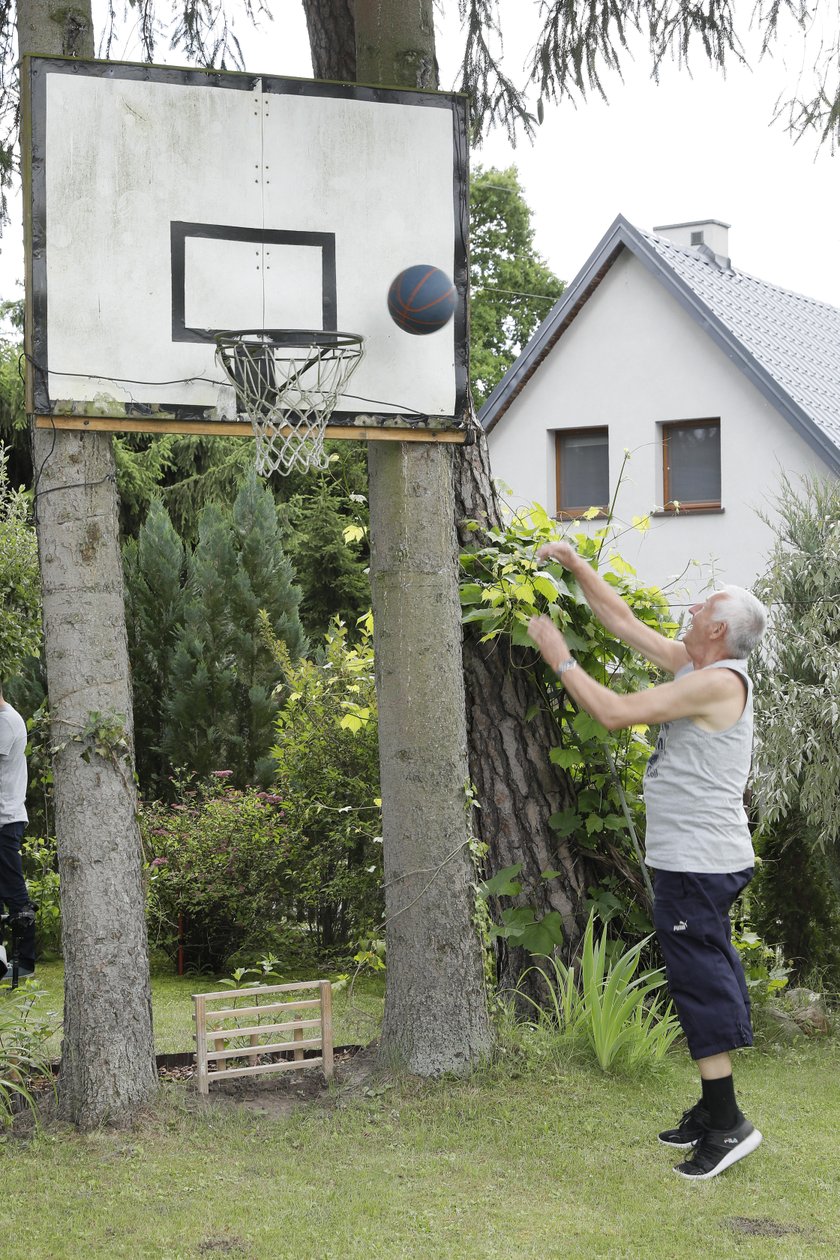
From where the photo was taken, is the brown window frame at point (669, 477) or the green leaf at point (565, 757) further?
the brown window frame at point (669, 477)

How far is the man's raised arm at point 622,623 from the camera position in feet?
16.0

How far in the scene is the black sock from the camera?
451cm

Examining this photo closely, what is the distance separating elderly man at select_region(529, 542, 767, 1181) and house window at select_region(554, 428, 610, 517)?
1446 cm

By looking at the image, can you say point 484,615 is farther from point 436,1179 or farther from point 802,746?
point 436,1179

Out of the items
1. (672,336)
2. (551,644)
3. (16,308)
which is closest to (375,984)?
(551,644)

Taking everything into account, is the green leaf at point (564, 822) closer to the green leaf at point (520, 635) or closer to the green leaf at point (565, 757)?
the green leaf at point (565, 757)

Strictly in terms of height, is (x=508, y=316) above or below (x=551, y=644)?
above

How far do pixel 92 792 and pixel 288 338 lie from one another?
1.91m

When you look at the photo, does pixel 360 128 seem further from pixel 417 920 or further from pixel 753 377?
pixel 753 377

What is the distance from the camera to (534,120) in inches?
279

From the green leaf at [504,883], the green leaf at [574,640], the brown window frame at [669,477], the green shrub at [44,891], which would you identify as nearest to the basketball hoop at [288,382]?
the green leaf at [574,640]

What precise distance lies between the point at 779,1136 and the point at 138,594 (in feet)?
26.4

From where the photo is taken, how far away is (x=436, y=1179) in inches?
176

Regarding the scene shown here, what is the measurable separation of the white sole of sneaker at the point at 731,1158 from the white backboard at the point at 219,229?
9.52ft
